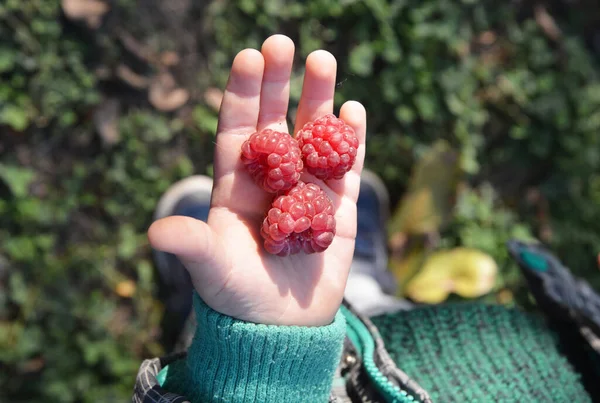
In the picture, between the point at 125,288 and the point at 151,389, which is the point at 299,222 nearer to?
the point at 151,389

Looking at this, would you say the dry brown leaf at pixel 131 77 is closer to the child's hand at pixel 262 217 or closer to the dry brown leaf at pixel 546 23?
the child's hand at pixel 262 217

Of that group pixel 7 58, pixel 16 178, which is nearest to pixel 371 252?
pixel 16 178

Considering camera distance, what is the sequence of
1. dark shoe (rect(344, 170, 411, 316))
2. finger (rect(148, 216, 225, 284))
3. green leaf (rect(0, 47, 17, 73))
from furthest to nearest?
1. dark shoe (rect(344, 170, 411, 316))
2. green leaf (rect(0, 47, 17, 73))
3. finger (rect(148, 216, 225, 284))

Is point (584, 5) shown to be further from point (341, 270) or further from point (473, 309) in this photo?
point (341, 270)

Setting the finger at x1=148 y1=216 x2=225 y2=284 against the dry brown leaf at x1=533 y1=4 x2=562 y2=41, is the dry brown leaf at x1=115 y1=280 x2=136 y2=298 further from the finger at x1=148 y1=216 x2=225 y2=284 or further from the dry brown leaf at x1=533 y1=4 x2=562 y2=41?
the dry brown leaf at x1=533 y1=4 x2=562 y2=41

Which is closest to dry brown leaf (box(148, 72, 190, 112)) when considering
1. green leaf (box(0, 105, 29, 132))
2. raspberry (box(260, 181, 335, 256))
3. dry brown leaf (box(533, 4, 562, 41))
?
green leaf (box(0, 105, 29, 132))

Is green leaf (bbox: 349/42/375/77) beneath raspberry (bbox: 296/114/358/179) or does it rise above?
beneath

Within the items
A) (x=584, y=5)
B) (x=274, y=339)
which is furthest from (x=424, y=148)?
(x=274, y=339)
